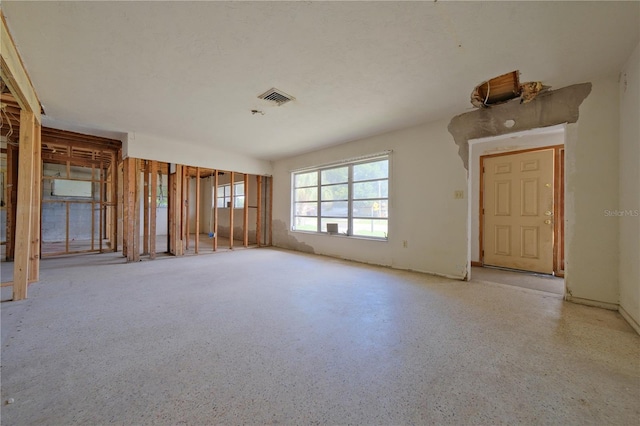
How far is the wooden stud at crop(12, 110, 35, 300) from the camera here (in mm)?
2637

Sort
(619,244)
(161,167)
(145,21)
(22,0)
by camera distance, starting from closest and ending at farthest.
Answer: (22,0) → (145,21) → (619,244) → (161,167)

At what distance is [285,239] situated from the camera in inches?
262

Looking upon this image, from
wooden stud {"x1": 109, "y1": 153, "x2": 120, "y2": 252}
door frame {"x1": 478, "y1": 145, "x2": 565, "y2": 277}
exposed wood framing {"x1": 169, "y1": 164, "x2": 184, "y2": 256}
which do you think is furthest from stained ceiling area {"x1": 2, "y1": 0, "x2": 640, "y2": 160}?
wooden stud {"x1": 109, "y1": 153, "x2": 120, "y2": 252}

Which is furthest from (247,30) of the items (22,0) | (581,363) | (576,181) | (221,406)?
(576,181)

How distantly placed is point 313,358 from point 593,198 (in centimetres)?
344

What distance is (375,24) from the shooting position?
1937 mm

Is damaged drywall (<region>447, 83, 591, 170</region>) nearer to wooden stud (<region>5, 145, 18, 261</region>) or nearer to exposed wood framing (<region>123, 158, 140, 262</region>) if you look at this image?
exposed wood framing (<region>123, 158, 140, 262</region>)

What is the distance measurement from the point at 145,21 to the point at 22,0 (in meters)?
0.78

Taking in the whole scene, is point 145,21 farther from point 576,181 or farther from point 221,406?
point 576,181

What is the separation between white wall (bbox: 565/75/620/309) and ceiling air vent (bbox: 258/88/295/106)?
3.41 meters

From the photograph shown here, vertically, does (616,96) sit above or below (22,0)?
below

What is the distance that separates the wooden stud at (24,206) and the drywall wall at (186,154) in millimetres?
2034

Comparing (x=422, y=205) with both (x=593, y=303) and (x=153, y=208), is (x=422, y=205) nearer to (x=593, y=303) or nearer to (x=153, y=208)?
(x=593, y=303)

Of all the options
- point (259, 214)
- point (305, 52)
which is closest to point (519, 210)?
point (305, 52)
